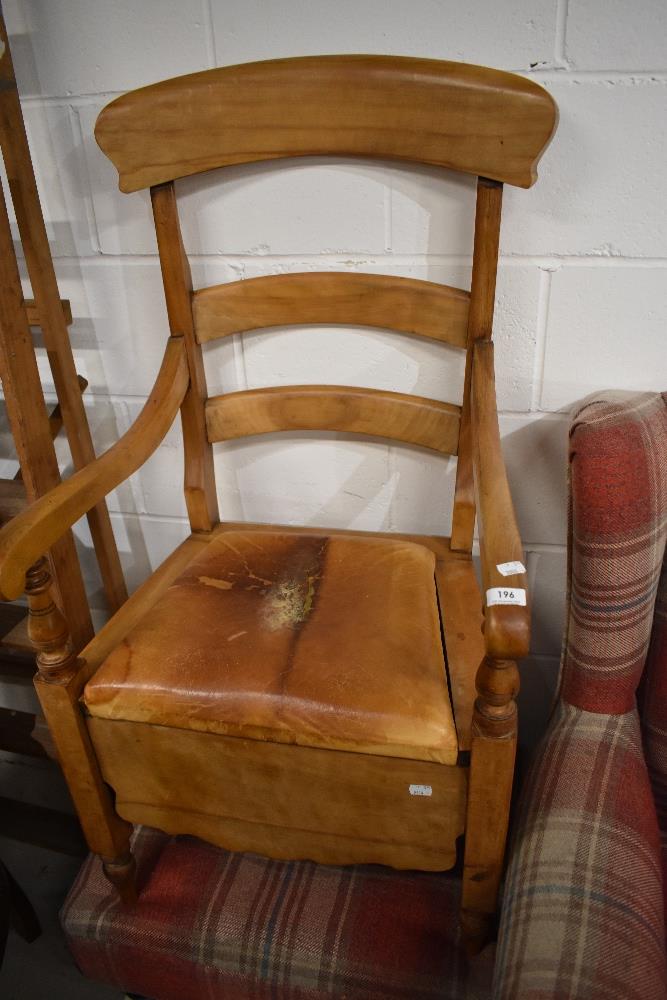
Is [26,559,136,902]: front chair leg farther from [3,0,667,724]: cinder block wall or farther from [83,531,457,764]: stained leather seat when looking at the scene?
[3,0,667,724]: cinder block wall

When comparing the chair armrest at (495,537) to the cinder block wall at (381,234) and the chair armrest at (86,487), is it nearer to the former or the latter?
the cinder block wall at (381,234)

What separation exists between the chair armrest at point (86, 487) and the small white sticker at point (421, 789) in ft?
1.48

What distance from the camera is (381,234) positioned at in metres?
0.97

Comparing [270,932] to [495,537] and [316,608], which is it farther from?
[495,537]

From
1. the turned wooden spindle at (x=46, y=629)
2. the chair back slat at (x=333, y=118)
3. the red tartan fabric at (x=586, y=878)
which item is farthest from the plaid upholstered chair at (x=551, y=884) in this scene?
the turned wooden spindle at (x=46, y=629)

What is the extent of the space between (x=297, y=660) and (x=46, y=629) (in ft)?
0.91

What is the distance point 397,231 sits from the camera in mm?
966

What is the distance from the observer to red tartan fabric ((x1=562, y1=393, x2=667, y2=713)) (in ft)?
2.41

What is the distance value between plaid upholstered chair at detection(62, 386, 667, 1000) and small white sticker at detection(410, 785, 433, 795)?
13cm

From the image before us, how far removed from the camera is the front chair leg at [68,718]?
2.38 ft

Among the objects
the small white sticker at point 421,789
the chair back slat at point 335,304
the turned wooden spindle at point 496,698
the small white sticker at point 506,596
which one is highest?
the chair back slat at point 335,304

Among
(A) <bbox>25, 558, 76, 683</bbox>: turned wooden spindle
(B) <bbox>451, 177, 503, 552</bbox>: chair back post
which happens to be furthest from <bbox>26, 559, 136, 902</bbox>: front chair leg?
(B) <bbox>451, 177, 503, 552</bbox>: chair back post

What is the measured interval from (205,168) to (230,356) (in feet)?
0.96

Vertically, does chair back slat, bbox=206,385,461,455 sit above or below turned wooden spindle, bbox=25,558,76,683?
above
